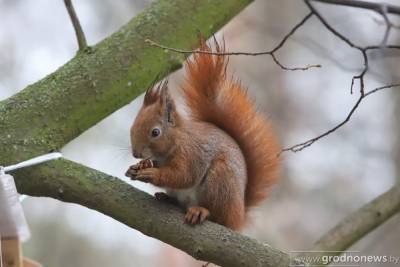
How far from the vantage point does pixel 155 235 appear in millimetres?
1422

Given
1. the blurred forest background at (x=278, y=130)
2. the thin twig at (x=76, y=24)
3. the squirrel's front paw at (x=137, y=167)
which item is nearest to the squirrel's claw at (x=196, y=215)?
the squirrel's front paw at (x=137, y=167)

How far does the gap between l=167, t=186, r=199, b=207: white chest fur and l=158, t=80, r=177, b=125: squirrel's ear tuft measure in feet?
0.52

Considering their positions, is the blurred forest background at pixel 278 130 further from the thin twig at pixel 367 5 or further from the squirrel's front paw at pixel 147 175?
the thin twig at pixel 367 5

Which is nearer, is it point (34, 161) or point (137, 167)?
point (34, 161)

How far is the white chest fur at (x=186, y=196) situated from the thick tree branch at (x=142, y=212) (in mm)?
149

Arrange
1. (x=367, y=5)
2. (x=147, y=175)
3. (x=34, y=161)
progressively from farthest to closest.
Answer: (x=147, y=175)
(x=34, y=161)
(x=367, y=5)

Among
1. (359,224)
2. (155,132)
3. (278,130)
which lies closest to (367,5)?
(155,132)

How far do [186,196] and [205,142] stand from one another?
13cm

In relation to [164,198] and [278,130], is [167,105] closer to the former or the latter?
[164,198]

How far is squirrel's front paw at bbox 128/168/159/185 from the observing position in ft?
4.99

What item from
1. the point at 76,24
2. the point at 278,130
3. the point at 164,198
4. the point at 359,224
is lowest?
the point at 164,198

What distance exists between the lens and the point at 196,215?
1.47m

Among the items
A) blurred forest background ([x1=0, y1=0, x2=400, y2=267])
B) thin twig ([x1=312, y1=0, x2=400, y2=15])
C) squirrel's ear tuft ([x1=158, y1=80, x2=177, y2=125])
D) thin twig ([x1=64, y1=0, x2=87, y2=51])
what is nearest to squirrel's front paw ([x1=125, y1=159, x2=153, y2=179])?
squirrel's ear tuft ([x1=158, y1=80, x2=177, y2=125])

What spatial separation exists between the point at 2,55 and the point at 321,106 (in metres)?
2.09
